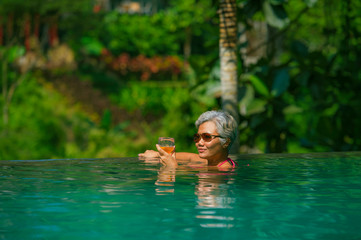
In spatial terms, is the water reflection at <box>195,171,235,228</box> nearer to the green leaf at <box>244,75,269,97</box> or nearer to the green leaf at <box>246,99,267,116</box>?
the green leaf at <box>246,99,267,116</box>

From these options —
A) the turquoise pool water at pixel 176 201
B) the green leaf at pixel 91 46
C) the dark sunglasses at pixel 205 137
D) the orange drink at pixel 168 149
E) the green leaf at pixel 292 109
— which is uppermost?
the green leaf at pixel 91 46

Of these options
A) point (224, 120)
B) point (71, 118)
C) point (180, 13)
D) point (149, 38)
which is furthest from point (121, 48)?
point (224, 120)

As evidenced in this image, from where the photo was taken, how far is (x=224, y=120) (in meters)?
6.48

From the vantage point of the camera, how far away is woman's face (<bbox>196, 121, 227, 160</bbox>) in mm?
6449

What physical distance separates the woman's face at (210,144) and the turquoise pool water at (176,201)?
0.76 ft

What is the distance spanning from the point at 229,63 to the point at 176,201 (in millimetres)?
7026

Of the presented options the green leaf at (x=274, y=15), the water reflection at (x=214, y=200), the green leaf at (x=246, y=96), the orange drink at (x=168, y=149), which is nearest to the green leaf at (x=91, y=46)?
the green leaf at (x=246, y=96)

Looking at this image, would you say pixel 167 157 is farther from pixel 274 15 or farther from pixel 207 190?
pixel 274 15

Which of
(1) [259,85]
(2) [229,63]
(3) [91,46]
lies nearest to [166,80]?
(3) [91,46]

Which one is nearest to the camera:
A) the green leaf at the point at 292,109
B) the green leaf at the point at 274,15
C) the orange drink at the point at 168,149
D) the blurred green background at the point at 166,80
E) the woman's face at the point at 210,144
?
the orange drink at the point at 168,149

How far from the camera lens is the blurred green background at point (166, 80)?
12930 mm

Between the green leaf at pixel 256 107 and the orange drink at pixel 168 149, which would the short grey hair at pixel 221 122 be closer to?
the orange drink at pixel 168 149

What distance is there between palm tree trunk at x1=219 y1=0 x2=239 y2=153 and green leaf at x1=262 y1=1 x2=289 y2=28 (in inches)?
25.3

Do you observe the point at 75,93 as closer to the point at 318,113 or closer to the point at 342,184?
the point at 318,113
